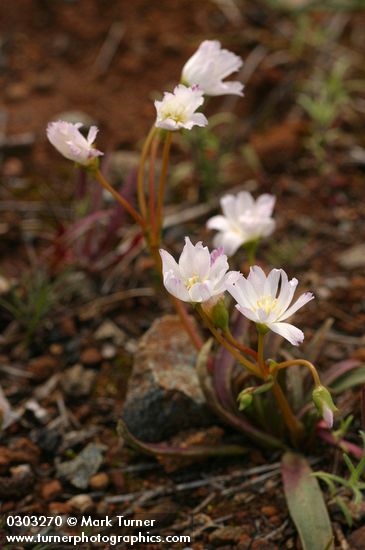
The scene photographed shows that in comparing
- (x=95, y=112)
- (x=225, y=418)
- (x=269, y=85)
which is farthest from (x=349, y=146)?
(x=225, y=418)

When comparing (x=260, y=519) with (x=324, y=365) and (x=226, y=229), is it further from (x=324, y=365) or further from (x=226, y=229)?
(x=226, y=229)

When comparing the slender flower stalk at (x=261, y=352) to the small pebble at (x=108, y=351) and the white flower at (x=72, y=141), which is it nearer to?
the white flower at (x=72, y=141)

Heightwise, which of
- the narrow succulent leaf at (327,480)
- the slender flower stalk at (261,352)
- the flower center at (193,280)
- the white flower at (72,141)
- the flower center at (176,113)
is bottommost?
the narrow succulent leaf at (327,480)

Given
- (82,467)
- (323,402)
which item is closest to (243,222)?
(323,402)

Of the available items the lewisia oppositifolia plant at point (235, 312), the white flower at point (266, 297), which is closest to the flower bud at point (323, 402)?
the lewisia oppositifolia plant at point (235, 312)

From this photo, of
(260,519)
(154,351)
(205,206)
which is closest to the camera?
(260,519)

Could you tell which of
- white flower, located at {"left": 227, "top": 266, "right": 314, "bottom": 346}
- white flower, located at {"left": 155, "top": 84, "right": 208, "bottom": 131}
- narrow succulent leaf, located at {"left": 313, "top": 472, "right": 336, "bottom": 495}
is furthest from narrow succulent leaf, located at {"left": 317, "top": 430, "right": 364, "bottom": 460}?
white flower, located at {"left": 155, "top": 84, "right": 208, "bottom": 131}

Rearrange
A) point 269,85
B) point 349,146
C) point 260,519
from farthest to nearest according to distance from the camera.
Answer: point 269,85 < point 349,146 < point 260,519
